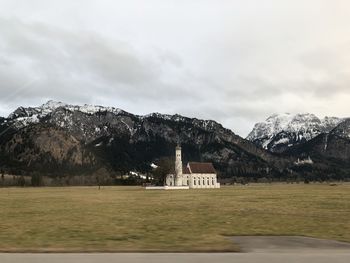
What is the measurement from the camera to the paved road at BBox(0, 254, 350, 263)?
1354 cm

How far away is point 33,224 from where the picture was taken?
1061 inches

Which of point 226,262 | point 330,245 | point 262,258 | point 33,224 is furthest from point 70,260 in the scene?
point 33,224

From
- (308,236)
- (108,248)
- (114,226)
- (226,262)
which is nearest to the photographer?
(226,262)

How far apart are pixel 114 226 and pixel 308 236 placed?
395 inches

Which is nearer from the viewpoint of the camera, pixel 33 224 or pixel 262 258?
pixel 262 258

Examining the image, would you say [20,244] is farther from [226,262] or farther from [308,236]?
[308,236]

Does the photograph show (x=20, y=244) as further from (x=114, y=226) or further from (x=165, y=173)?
(x=165, y=173)

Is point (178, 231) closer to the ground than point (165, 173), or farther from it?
closer to the ground

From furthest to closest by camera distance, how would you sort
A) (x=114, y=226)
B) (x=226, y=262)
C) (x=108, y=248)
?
(x=114, y=226) < (x=108, y=248) < (x=226, y=262)

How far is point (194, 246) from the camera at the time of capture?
17.1 m

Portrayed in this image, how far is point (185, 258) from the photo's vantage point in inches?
551

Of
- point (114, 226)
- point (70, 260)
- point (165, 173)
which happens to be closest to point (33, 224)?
point (114, 226)

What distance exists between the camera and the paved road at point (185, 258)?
13539mm

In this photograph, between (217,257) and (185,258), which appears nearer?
(185,258)
